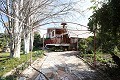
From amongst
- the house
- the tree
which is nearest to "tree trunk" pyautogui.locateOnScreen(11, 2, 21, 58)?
the tree

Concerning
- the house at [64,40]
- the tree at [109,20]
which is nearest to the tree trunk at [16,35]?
the tree at [109,20]

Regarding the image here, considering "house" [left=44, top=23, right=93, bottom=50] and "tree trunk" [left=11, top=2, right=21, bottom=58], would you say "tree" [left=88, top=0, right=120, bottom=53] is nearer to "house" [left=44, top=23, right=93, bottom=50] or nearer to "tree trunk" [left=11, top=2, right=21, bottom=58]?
"tree trunk" [left=11, top=2, right=21, bottom=58]

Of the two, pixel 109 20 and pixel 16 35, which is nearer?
pixel 109 20

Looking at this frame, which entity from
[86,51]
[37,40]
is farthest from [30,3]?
[37,40]

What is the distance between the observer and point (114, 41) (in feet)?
44.1

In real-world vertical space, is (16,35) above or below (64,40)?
above

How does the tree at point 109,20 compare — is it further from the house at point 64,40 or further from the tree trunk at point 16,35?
the house at point 64,40

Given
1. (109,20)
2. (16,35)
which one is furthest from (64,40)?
(109,20)

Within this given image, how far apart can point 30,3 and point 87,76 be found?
1120cm

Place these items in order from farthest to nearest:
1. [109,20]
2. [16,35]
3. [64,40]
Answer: [64,40]
[16,35]
[109,20]

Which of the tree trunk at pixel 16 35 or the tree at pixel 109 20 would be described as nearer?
the tree at pixel 109 20

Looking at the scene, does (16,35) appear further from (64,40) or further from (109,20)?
(64,40)

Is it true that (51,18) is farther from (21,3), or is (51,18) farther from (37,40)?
(37,40)

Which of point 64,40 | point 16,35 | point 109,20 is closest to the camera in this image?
point 109,20
